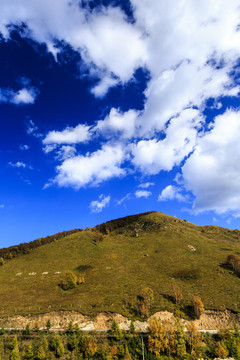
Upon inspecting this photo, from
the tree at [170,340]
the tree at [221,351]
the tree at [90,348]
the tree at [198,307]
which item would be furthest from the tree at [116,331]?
the tree at [198,307]

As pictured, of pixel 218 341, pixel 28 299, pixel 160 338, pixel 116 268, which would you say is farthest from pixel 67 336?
pixel 116 268

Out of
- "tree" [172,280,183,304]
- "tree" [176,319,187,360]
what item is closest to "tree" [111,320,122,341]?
"tree" [176,319,187,360]

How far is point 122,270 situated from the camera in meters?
96.3

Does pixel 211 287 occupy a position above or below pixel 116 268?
below

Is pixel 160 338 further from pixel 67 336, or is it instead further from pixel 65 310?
pixel 65 310

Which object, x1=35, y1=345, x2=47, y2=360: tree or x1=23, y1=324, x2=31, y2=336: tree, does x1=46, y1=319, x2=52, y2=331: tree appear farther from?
x1=35, y1=345, x2=47, y2=360: tree

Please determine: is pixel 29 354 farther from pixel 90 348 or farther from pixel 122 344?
pixel 122 344

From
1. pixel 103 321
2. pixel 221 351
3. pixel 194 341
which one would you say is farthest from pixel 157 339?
pixel 103 321

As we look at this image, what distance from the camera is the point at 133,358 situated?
154 ft

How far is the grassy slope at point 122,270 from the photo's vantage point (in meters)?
67.7

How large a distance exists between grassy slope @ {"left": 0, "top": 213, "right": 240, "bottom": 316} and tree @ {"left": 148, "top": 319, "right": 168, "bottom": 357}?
11922mm

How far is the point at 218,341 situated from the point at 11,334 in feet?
173

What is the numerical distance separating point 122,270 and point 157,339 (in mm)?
47423

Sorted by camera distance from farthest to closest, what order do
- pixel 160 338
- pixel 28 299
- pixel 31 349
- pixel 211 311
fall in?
1. pixel 28 299
2. pixel 211 311
3. pixel 160 338
4. pixel 31 349
